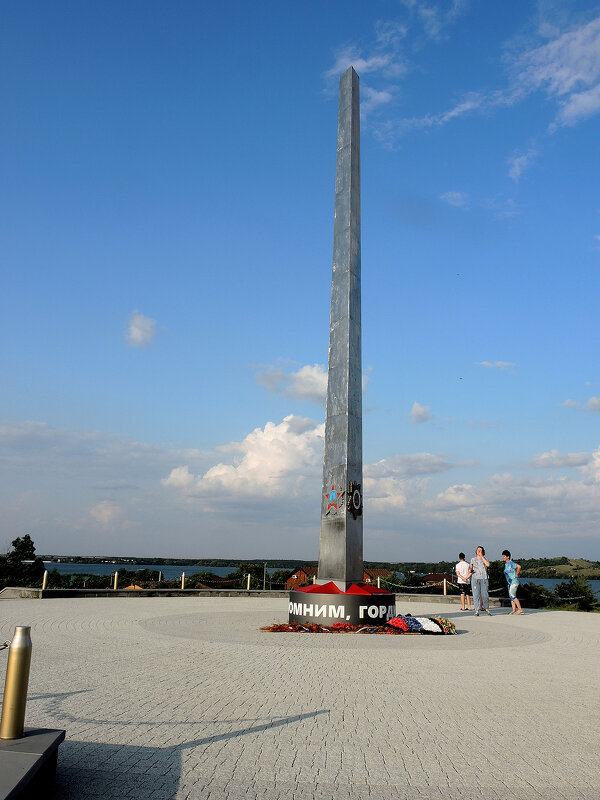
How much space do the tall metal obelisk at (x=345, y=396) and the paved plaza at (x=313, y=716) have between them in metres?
3.69

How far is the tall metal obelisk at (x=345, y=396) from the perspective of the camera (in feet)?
49.7

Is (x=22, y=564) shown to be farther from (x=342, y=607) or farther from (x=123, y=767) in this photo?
(x=123, y=767)

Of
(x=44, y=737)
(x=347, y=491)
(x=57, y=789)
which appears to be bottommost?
(x=57, y=789)

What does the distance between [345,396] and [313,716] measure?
10.4 meters

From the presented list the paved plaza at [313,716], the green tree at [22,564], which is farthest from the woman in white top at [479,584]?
the green tree at [22,564]

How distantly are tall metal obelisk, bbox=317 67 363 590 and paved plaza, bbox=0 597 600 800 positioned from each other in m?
3.69

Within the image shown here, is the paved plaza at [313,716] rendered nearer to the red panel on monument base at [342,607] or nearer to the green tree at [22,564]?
the red panel on monument base at [342,607]

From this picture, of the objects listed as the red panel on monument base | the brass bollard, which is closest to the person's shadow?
the brass bollard

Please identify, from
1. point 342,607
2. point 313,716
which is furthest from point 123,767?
point 342,607

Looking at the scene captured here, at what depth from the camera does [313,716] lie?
5.79 m

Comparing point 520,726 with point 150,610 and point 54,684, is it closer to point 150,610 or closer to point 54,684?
point 54,684

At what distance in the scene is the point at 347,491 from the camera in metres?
15.2

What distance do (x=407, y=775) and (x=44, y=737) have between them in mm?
2354

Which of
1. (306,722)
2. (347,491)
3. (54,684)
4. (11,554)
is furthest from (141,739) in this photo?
(11,554)
